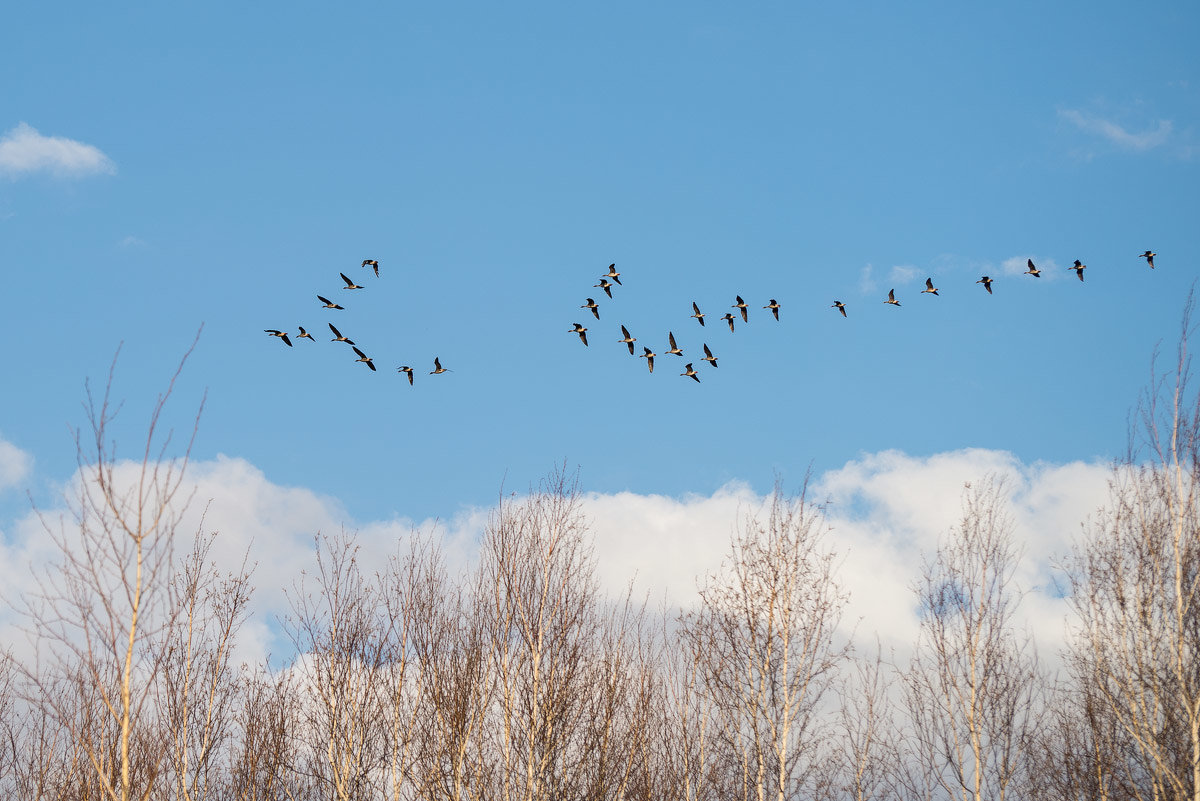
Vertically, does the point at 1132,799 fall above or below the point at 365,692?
below

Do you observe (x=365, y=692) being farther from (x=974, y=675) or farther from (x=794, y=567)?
(x=974, y=675)

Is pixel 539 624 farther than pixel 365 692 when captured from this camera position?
No

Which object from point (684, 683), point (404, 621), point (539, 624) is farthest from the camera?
point (684, 683)

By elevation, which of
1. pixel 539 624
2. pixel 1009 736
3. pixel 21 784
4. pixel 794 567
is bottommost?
pixel 21 784

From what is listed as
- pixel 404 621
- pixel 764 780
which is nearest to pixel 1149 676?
pixel 764 780

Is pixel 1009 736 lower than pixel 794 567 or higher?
lower

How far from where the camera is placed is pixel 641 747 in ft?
59.4

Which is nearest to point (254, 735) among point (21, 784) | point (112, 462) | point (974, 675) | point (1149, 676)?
point (21, 784)

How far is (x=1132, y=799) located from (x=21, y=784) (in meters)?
21.2

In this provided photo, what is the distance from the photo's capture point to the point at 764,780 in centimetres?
1733

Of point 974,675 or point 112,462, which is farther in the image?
point 974,675

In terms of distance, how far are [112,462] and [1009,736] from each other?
16972 mm

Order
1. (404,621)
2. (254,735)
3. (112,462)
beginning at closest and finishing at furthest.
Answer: (112,462)
(404,621)
(254,735)

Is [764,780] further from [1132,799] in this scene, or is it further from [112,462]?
[112,462]
